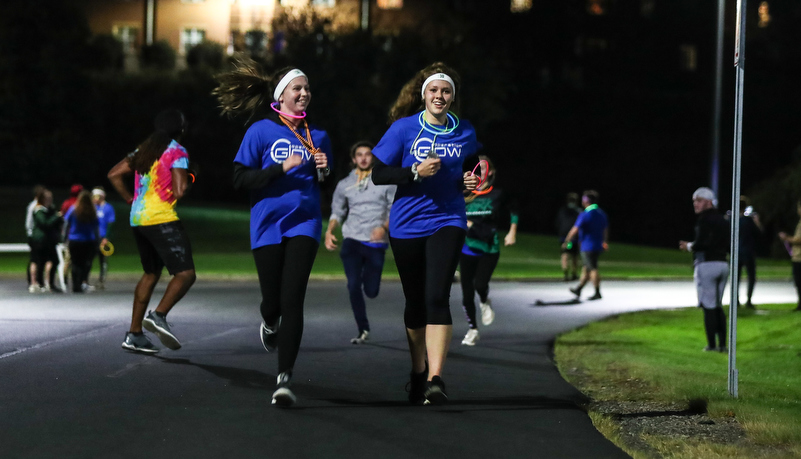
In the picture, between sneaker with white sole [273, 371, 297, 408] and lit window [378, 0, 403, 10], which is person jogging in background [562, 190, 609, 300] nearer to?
sneaker with white sole [273, 371, 297, 408]

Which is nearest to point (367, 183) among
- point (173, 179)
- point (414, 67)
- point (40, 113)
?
point (173, 179)

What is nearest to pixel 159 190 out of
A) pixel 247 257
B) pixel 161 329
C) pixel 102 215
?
pixel 161 329

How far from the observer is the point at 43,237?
17828 mm

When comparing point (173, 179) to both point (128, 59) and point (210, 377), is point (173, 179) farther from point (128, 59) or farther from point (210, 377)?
point (128, 59)

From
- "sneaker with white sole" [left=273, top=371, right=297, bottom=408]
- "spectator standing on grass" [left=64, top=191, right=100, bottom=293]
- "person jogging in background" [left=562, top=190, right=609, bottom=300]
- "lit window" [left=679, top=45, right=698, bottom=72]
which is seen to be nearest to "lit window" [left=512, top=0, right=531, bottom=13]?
"lit window" [left=679, top=45, right=698, bottom=72]

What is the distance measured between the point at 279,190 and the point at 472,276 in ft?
14.2

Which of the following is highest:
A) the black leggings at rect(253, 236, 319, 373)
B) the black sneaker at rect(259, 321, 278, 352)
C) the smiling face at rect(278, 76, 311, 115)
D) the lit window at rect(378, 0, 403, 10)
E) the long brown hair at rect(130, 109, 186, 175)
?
the lit window at rect(378, 0, 403, 10)

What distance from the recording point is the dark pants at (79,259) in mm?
17891

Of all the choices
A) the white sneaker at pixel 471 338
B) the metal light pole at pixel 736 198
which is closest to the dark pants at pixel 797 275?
the white sneaker at pixel 471 338

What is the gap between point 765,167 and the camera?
193 ft

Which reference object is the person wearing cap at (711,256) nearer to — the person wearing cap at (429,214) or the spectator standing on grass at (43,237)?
the person wearing cap at (429,214)

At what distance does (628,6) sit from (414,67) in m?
21.0

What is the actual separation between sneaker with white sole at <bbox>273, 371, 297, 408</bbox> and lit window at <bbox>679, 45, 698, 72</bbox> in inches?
2502

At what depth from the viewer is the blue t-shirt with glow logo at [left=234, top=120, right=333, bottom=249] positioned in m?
6.96
